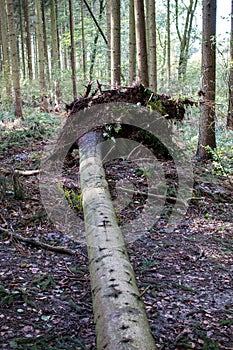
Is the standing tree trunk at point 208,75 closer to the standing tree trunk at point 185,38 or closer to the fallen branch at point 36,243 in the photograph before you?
the fallen branch at point 36,243

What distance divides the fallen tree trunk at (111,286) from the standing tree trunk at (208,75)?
401 cm

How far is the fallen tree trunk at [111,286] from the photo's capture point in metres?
1.90

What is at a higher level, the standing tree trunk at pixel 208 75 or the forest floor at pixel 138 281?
the standing tree trunk at pixel 208 75

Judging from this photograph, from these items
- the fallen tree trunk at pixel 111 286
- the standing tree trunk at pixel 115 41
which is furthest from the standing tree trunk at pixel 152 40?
the fallen tree trunk at pixel 111 286

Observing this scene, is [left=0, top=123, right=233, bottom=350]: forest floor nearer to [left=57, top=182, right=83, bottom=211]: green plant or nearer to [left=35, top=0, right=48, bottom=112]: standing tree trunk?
[left=57, top=182, right=83, bottom=211]: green plant

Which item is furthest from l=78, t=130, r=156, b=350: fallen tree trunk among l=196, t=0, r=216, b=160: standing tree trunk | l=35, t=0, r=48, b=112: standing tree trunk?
l=35, t=0, r=48, b=112: standing tree trunk

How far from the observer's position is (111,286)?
2346mm

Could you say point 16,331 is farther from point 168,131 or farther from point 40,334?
point 168,131

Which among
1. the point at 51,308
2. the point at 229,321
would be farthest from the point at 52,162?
the point at 229,321

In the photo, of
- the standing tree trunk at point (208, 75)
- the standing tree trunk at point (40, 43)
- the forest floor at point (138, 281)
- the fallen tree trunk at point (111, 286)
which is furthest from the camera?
the standing tree trunk at point (40, 43)

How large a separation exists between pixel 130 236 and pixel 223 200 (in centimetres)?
220

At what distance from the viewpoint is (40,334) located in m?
2.66

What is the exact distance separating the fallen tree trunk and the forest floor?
0.27 m

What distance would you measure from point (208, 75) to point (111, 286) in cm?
611
